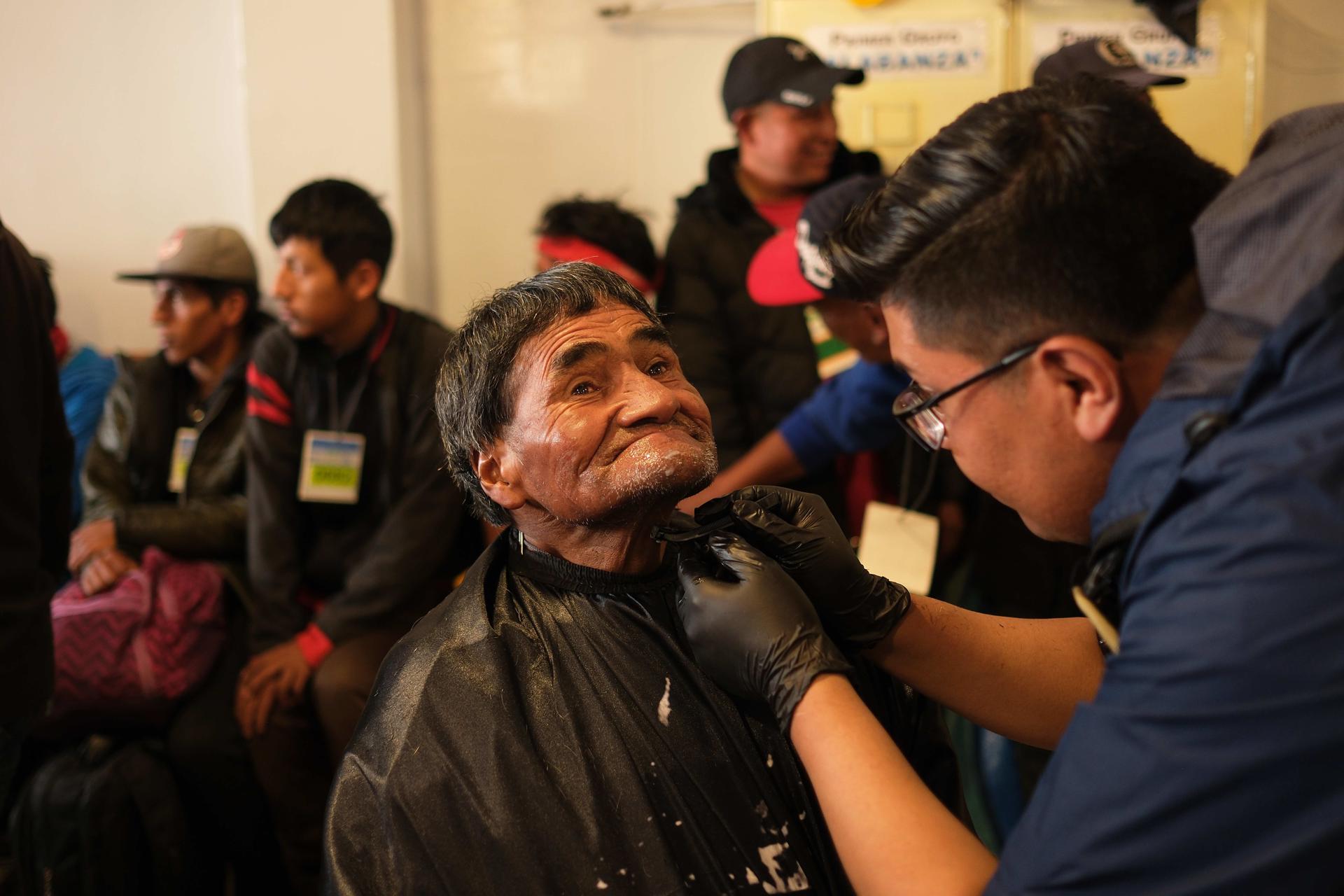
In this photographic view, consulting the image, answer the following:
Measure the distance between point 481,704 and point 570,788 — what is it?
0.16m

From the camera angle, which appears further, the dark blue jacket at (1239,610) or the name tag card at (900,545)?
the name tag card at (900,545)

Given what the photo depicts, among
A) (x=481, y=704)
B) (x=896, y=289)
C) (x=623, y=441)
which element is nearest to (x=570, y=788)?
(x=481, y=704)

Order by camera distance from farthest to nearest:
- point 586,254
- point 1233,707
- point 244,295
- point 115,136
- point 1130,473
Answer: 1. point 115,136
2. point 244,295
3. point 586,254
4. point 1130,473
5. point 1233,707

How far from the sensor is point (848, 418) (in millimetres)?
2441

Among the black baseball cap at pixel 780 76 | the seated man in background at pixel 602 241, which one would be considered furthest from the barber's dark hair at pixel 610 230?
the black baseball cap at pixel 780 76

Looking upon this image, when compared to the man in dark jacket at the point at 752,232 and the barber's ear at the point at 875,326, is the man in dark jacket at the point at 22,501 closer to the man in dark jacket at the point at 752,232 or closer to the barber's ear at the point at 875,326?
the man in dark jacket at the point at 752,232

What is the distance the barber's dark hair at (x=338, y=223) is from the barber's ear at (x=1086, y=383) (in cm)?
231

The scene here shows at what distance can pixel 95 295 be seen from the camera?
157 inches

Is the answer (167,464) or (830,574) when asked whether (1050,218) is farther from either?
(167,464)

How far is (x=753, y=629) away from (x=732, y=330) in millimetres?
1712

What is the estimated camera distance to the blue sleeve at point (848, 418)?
93.9 inches

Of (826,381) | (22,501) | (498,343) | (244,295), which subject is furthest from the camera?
(244,295)

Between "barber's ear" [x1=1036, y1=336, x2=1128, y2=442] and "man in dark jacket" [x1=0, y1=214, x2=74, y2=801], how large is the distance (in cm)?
166

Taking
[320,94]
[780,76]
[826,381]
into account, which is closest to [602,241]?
[780,76]
